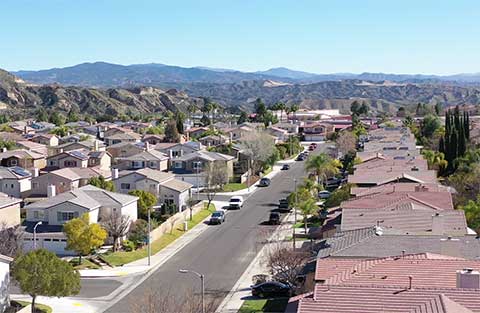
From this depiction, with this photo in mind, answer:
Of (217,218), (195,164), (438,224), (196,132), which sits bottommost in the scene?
(217,218)

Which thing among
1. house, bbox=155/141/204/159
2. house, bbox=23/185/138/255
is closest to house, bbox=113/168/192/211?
house, bbox=23/185/138/255

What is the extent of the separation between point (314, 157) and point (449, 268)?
156ft

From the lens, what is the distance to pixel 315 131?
455 feet

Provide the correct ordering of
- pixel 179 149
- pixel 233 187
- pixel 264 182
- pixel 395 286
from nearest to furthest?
pixel 395 286
pixel 233 187
pixel 264 182
pixel 179 149

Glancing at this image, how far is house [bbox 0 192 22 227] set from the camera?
161ft

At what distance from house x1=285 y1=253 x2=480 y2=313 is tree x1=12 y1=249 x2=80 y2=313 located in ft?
37.6

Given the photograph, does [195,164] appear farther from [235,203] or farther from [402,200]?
[402,200]

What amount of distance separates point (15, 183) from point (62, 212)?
55.5ft

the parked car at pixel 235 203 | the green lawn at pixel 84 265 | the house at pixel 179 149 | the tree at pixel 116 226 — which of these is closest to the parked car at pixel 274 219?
the parked car at pixel 235 203

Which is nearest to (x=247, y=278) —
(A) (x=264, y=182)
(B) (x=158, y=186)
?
(B) (x=158, y=186)

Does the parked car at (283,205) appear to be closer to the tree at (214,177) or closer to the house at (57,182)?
the tree at (214,177)

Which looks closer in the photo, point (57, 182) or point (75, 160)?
point (57, 182)

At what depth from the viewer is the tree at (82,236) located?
43.4m

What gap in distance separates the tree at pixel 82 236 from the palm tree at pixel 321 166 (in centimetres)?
3236
